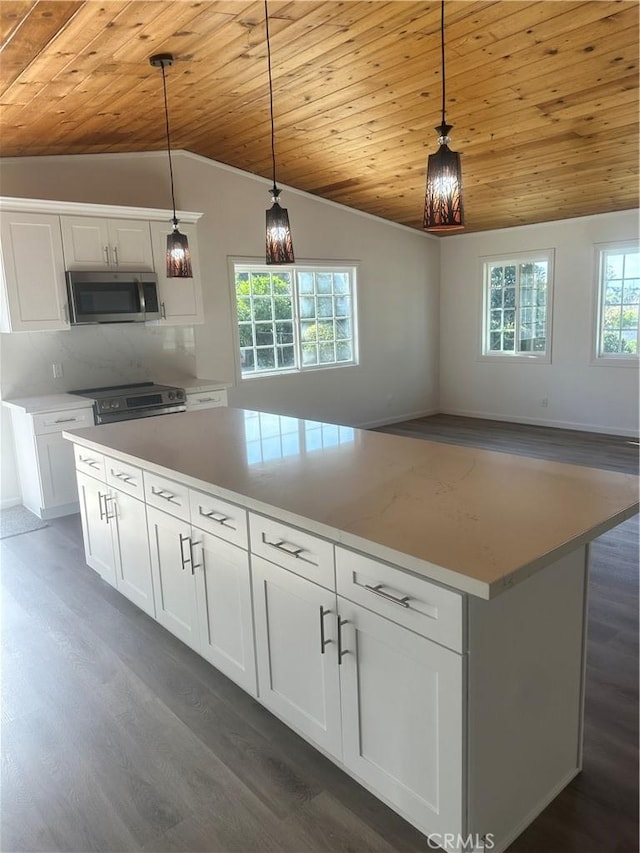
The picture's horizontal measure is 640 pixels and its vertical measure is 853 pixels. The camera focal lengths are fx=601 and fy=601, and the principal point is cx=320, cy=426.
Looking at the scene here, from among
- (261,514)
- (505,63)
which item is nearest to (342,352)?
(505,63)

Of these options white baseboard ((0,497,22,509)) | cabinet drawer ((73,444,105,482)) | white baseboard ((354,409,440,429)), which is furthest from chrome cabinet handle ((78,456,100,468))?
white baseboard ((354,409,440,429))

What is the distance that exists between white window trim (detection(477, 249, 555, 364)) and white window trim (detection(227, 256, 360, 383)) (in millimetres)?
1676

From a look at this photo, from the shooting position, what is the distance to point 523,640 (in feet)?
5.20

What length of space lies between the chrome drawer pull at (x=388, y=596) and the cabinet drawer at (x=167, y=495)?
3.31ft

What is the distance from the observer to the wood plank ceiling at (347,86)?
296 centimetres

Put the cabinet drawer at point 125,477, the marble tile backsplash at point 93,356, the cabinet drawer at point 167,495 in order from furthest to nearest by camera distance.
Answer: the marble tile backsplash at point 93,356
the cabinet drawer at point 125,477
the cabinet drawer at point 167,495

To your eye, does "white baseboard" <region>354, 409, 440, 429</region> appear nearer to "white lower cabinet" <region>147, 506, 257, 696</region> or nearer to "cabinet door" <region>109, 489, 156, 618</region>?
"cabinet door" <region>109, 489, 156, 618</region>

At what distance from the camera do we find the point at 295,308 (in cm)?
661

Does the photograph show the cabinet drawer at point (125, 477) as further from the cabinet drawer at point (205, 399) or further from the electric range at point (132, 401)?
the cabinet drawer at point (205, 399)

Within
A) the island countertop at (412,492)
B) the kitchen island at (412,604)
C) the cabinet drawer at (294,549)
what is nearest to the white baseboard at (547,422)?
the island countertop at (412,492)

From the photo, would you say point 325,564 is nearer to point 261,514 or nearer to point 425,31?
point 261,514

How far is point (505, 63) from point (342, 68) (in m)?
0.97

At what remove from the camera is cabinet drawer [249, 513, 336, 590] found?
67.9 inches

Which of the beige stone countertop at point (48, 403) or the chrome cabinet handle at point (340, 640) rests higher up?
the beige stone countertop at point (48, 403)
